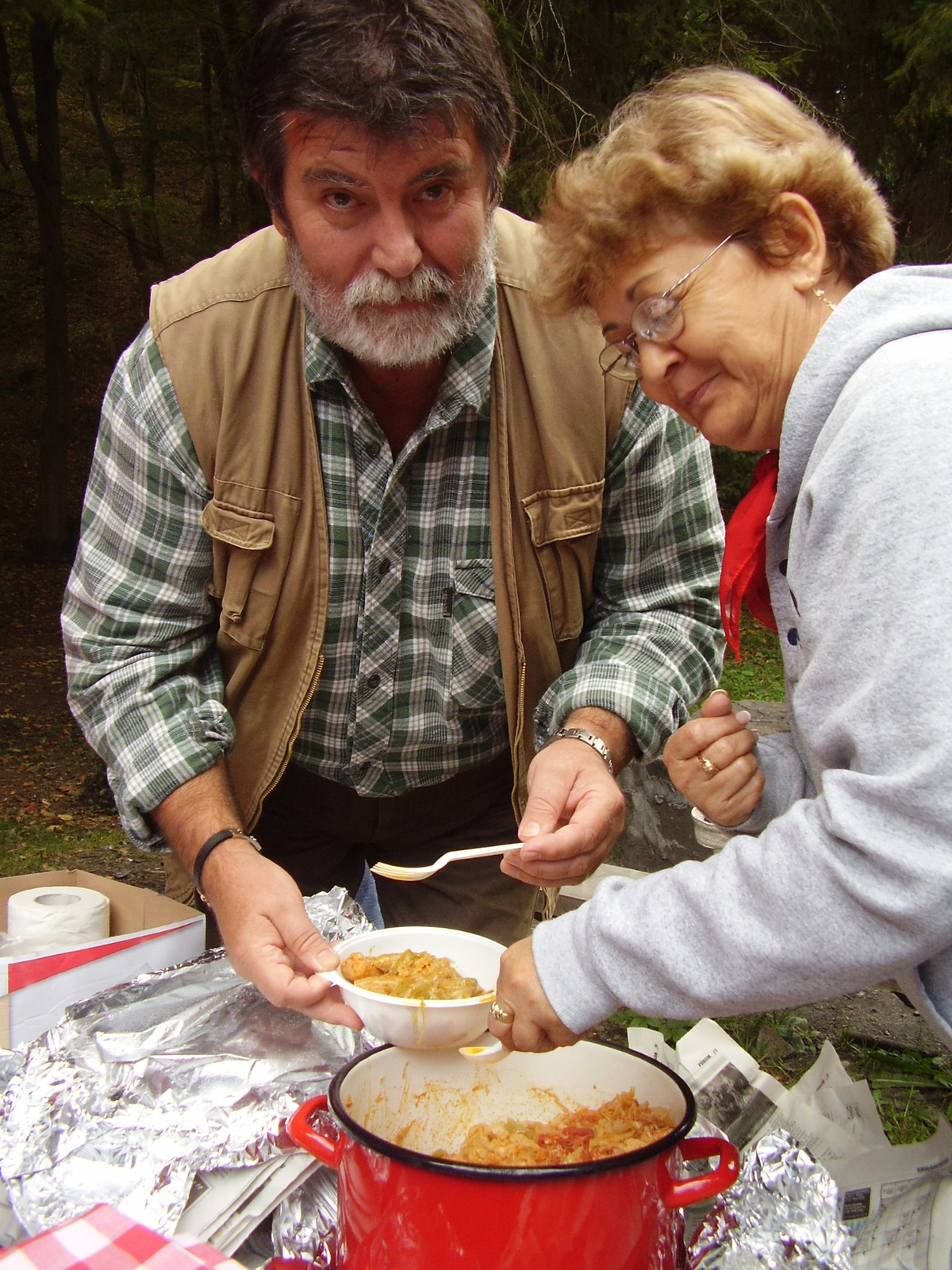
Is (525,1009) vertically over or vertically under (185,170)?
under

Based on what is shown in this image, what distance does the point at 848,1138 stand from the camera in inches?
61.9

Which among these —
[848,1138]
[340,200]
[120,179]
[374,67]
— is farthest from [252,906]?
[120,179]

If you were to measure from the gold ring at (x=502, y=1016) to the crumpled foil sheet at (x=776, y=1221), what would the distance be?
1.26ft

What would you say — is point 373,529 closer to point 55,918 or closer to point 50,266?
point 55,918

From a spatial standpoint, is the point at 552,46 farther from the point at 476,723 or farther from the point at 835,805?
the point at 835,805

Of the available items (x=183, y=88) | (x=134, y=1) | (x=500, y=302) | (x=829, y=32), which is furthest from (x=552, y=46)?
(x=183, y=88)

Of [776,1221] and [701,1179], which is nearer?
[701,1179]

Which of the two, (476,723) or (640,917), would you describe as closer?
(640,917)

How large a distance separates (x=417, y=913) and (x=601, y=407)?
1.21m

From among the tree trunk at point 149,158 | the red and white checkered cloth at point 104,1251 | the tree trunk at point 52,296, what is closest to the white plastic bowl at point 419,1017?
the red and white checkered cloth at point 104,1251

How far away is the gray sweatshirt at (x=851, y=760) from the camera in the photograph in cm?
99

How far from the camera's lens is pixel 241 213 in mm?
7746

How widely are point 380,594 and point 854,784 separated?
1285 millimetres

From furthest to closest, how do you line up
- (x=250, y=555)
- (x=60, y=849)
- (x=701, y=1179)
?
(x=60, y=849) → (x=250, y=555) → (x=701, y=1179)
